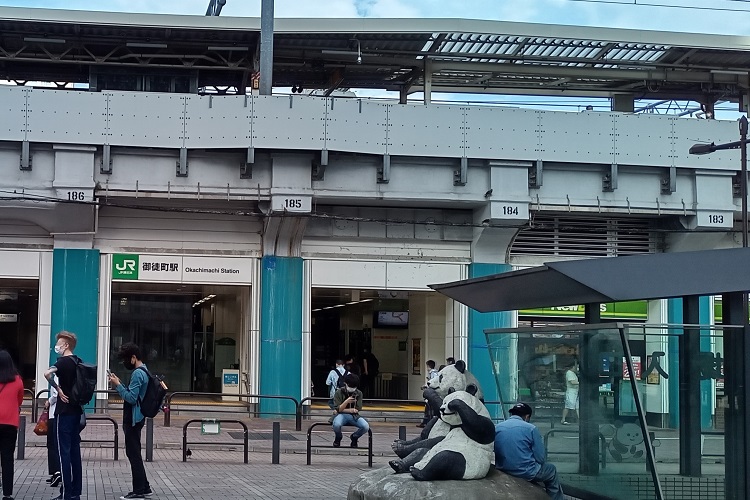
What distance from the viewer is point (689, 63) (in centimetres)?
2822

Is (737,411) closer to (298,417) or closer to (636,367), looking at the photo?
(636,367)

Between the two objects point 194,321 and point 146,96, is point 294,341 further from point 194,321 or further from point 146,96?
point 146,96

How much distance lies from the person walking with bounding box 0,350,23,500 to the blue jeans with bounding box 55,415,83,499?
456 mm

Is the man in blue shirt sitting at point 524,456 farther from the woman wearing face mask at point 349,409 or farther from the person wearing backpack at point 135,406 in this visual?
the woman wearing face mask at point 349,409

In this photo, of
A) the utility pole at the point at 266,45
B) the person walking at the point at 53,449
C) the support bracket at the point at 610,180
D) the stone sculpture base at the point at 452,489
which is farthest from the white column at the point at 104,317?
the stone sculpture base at the point at 452,489

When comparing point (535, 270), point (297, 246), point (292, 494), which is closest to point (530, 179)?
point (297, 246)

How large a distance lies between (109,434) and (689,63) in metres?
17.9

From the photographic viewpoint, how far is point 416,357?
30062 millimetres

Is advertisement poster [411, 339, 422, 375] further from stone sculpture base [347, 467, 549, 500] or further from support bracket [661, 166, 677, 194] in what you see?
stone sculpture base [347, 467, 549, 500]

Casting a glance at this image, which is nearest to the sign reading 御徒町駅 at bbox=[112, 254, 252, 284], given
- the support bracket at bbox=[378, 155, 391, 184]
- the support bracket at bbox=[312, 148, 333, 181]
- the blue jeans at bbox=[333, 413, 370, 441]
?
the support bracket at bbox=[312, 148, 333, 181]

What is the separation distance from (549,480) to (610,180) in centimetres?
1715

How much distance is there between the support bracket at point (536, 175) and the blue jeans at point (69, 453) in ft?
55.8

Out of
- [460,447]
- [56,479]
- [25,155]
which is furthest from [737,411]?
[25,155]

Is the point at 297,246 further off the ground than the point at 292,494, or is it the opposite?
the point at 297,246
